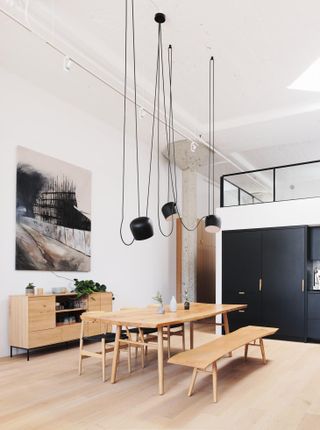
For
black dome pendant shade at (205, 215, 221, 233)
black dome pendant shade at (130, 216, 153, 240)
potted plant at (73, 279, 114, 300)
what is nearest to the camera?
black dome pendant shade at (130, 216, 153, 240)

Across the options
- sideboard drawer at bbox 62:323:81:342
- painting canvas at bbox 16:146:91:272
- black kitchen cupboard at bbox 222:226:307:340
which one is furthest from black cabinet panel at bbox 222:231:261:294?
sideboard drawer at bbox 62:323:81:342

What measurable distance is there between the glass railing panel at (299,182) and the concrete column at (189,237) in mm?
2204

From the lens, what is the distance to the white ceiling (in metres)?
5.07

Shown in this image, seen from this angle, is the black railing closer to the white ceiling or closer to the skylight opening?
the white ceiling

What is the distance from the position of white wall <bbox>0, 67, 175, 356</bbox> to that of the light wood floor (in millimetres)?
1567

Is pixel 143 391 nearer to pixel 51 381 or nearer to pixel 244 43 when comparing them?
pixel 51 381

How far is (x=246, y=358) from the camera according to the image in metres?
5.70

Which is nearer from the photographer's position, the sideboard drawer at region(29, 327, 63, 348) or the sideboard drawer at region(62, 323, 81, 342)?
the sideboard drawer at region(29, 327, 63, 348)

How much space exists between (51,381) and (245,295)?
4610mm

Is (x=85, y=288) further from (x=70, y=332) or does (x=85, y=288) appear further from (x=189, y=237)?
(x=189, y=237)

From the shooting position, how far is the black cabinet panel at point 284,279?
7547 millimetres

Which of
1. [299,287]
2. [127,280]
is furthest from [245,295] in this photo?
[127,280]

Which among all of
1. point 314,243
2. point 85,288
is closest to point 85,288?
point 85,288

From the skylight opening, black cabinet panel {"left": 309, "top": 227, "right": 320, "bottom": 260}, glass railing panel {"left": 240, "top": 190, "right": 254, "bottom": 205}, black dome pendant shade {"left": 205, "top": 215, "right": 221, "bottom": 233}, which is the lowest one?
black cabinet panel {"left": 309, "top": 227, "right": 320, "bottom": 260}
